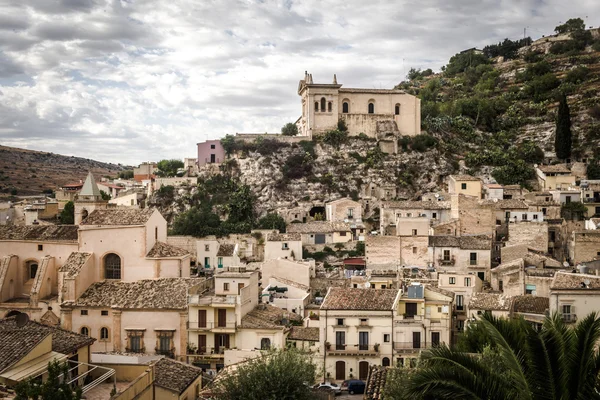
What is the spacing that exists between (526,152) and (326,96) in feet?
79.5

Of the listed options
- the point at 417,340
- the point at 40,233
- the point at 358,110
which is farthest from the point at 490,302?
the point at 358,110

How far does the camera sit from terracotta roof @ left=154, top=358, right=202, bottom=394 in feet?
67.8

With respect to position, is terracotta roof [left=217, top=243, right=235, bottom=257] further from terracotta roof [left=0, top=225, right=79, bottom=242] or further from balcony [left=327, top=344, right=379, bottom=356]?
balcony [left=327, top=344, right=379, bottom=356]

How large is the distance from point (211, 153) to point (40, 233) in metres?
34.2

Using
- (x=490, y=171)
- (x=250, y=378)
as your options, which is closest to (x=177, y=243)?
(x=490, y=171)

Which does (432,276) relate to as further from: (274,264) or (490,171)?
(490,171)

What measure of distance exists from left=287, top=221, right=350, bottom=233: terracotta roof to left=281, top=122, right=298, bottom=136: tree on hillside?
23.7 meters

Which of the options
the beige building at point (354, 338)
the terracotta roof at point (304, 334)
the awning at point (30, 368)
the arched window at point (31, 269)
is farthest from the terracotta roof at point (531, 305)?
the arched window at point (31, 269)

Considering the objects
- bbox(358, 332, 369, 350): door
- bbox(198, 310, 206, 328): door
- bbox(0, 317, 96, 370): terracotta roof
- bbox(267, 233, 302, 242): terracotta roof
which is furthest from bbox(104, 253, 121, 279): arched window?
bbox(0, 317, 96, 370): terracotta roof

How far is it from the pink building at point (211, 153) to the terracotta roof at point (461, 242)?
3188 cm

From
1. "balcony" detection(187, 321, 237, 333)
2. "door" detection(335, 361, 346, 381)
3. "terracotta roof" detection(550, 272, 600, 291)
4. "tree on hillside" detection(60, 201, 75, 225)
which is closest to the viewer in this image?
"terracotta roof" detection(550, 272, 600, 291)

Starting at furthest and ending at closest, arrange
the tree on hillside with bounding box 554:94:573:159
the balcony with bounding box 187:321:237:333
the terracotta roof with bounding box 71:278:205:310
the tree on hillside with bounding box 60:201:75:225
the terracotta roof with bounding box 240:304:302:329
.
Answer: the tree on hillside with bounding box 554:94:573:159, the tree on hillside with bounding box 60:201:75:225, the terracotta roof with bounding box 71:278:205:310, the balcony with bounding box 187:321:237:333, the terracotta roof with bounding box 240:304:302:329

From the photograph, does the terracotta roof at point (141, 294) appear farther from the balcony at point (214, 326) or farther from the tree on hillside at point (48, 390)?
the tree on hillside at point (48, 390)

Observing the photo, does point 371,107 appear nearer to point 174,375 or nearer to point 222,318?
point 222,318
